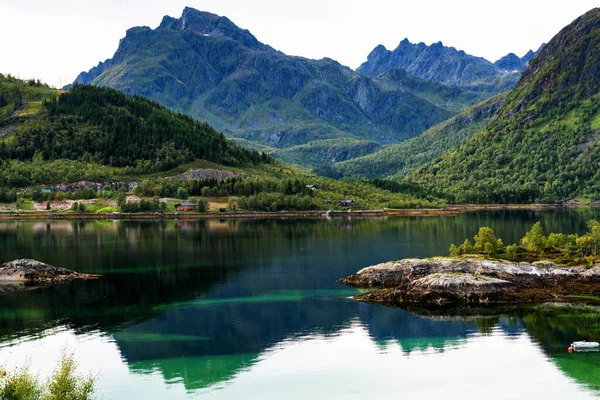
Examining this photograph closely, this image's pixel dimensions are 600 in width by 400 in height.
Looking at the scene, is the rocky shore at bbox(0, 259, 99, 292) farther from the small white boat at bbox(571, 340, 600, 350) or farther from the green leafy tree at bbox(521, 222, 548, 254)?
the small white boat at bbox(571, 340, 600, 350)

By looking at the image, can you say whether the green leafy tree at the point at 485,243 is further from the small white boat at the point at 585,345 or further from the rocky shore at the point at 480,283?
the small white boat at the point at 585,345

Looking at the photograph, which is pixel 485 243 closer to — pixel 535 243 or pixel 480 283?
pixel 535 243

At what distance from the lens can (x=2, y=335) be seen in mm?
69250

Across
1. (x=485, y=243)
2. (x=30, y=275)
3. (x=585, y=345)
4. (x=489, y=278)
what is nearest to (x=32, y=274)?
(x=30, y=275)

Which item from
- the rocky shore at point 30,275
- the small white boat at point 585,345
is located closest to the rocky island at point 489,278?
the small white boat at point 585,345

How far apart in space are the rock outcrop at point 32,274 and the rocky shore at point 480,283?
163ft

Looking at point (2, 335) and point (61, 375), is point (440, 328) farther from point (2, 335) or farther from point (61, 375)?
point (2, 335)

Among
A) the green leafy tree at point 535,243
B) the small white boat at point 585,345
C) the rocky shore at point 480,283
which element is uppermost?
the green leafy tree at point 535,243

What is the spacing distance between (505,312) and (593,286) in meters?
16.3

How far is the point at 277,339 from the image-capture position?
69000 mm

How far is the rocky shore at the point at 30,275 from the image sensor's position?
9800 cm

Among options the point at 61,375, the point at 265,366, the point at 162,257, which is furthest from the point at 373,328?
the point at 162,257

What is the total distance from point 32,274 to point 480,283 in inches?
2758

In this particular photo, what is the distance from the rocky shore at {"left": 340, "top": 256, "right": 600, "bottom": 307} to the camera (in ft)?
269
